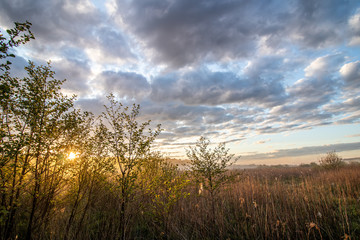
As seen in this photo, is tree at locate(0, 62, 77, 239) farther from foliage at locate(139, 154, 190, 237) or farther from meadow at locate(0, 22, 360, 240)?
foliage at locate(139, 154, 190, 237)

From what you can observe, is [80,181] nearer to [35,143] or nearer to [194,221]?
[35,143]

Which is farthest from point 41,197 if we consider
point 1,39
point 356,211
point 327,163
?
point 327,163

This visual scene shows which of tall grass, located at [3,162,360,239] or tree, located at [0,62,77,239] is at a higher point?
tree, located at [0,62,77,239]

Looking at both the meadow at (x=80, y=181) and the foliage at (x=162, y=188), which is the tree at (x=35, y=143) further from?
the foliage at (x=162, y=188)

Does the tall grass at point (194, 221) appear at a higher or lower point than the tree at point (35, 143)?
lower

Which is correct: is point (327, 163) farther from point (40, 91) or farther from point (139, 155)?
point (40, 91)

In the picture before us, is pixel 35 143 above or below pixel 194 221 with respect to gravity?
above

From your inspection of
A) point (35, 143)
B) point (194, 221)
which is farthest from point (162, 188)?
point (35, 143)

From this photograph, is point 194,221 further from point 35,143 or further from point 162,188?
point 35,143

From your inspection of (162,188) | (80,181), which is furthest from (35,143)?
(162,188)

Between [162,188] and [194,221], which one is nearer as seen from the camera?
[194,221]

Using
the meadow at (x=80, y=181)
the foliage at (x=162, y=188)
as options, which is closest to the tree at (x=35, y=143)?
the meadow at (x=80, y=181)

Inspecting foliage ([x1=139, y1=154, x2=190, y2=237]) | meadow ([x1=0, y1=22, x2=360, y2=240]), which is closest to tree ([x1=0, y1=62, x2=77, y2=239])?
meadow ([x1=0, y1=22, x2=360, y2=240])

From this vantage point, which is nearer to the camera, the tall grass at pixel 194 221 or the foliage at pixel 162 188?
the tall grass at pixel 194 221
